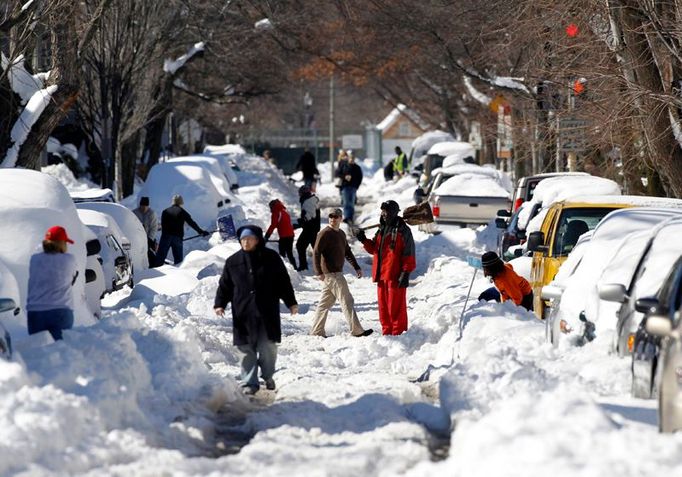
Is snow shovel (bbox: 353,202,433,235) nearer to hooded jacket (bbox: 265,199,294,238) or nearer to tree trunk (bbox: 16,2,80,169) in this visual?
hooded jacket (bbox: 265,199,294,238)

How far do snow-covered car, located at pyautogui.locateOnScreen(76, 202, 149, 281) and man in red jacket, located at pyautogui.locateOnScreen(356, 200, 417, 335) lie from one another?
652 cm

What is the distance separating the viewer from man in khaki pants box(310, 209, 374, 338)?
54.6 feet

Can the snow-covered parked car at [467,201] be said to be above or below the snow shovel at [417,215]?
below

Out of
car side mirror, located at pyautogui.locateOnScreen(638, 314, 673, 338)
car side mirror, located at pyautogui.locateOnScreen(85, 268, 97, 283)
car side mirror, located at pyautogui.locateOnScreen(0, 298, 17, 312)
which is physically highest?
car side mirror, located at pyautogui.locateOnScreen(638, 314, 673, 338)

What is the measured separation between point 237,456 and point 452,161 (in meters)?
41.2

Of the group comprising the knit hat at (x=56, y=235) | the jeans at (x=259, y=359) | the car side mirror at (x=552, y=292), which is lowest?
the jeans at (x=259, y=359)

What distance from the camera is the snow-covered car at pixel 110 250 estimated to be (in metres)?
19.8

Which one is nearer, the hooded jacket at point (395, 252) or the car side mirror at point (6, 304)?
the car side mirror at point (6, 304)

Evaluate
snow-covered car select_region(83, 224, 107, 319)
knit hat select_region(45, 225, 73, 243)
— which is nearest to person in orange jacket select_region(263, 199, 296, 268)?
snow-covered car select_region(83, 224, 107, 319)

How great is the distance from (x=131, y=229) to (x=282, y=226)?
11.0 ft

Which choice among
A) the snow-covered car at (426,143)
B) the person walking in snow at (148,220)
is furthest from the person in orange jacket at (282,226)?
the snow-covered car at (426,143)

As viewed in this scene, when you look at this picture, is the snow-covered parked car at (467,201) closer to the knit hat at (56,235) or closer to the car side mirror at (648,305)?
the knit hat at (56,235)

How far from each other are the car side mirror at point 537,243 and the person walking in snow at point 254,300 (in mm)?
5038

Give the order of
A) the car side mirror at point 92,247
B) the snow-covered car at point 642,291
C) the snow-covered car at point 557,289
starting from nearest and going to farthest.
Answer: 1. the snow-covered car at point 642,291
2. the snow-covered car at point 557,289
3. the car side mirror at point 92,247
